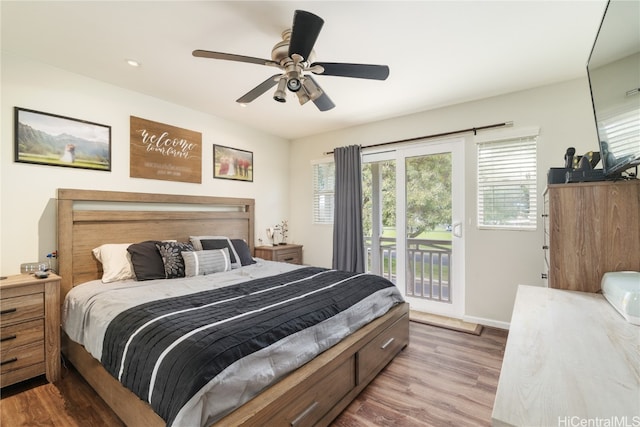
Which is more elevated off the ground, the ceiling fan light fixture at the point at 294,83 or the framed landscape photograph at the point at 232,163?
the ceiling fan light fixture at the point at 294,83

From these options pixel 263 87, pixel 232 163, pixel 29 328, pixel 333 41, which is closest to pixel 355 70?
pixel 333 41

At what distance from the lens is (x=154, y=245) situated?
2.80m

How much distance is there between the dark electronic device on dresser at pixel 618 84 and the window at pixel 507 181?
155 centimetres

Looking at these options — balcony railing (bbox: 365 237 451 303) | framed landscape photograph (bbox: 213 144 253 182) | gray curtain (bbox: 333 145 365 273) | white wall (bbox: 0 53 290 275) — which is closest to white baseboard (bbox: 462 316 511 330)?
balcony railing (bbox: 365 237 451 303)

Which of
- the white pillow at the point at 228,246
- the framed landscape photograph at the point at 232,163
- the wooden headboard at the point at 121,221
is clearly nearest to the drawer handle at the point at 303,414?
the white pillow at the point at 228,246

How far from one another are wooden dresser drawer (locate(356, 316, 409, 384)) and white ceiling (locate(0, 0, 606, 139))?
2340 millimetres

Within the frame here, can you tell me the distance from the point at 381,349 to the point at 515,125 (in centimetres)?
279

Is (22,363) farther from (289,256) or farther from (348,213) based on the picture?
(348,213)

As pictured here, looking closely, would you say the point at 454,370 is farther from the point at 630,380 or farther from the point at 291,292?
the point at 630,380

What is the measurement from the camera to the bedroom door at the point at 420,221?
3492mm

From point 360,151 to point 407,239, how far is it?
4.77 feet

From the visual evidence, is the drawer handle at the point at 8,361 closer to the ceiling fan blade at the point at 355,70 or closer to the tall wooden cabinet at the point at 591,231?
the ceiling fan blade at the point at 355,70

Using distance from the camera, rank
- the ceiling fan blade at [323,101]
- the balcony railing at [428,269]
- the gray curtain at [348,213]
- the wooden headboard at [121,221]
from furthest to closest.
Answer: the gray curtain at [348,213]
the balcony railing at [428,269]
the wooden headboard at [121,221]
the ceiling fan blade at [323,101]

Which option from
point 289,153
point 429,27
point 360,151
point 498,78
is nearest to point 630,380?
point 429,27
